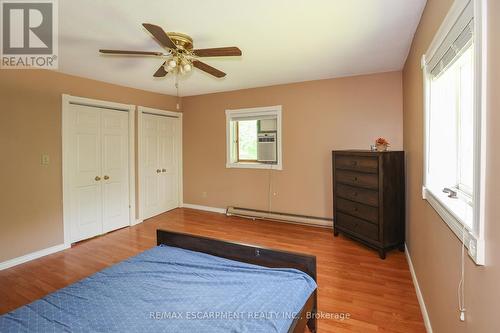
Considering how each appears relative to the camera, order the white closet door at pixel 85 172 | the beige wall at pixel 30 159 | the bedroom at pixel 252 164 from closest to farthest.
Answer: the bedroom at pixel 252 164 → the beige wall at pixel 30 159 → the white closet door at pixel 85 172

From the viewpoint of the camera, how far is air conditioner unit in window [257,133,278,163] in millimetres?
4621

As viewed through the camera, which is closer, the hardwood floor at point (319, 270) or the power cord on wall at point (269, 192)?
the hardwood floor at point (319, 270)

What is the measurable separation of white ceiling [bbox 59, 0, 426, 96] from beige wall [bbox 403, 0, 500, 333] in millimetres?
365

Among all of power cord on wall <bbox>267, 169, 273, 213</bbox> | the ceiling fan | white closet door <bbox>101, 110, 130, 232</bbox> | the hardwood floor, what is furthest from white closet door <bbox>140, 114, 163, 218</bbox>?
the ceiling fan

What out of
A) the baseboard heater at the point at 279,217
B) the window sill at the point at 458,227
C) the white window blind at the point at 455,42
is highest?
the white window blind at the point at 455,42

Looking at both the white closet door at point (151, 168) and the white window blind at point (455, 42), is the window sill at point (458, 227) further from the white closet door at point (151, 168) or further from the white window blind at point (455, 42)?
the white closet door at point (151, 168)

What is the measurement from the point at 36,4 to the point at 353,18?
8.14 ft

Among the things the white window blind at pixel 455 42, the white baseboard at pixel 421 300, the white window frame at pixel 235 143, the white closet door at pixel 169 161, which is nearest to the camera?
the white window blind at pixel 455 42

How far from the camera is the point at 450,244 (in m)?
1.39

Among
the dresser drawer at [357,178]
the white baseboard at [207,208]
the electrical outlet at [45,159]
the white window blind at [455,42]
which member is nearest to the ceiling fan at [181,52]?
the white window blind at [455,42]

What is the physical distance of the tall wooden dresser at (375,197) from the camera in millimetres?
3025

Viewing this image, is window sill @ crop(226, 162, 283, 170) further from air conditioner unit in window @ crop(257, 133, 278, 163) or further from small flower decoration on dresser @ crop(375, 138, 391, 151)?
small flower decoration on dresser @ crop(375, 138, 391, 151)

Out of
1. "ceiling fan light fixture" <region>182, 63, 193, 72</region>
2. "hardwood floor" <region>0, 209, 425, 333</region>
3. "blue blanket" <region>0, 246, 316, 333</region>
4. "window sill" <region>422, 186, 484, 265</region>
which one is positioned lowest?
"hardwood floor" <region>0, 209, 425, 333</region>

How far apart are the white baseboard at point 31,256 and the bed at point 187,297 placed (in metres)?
2.28
